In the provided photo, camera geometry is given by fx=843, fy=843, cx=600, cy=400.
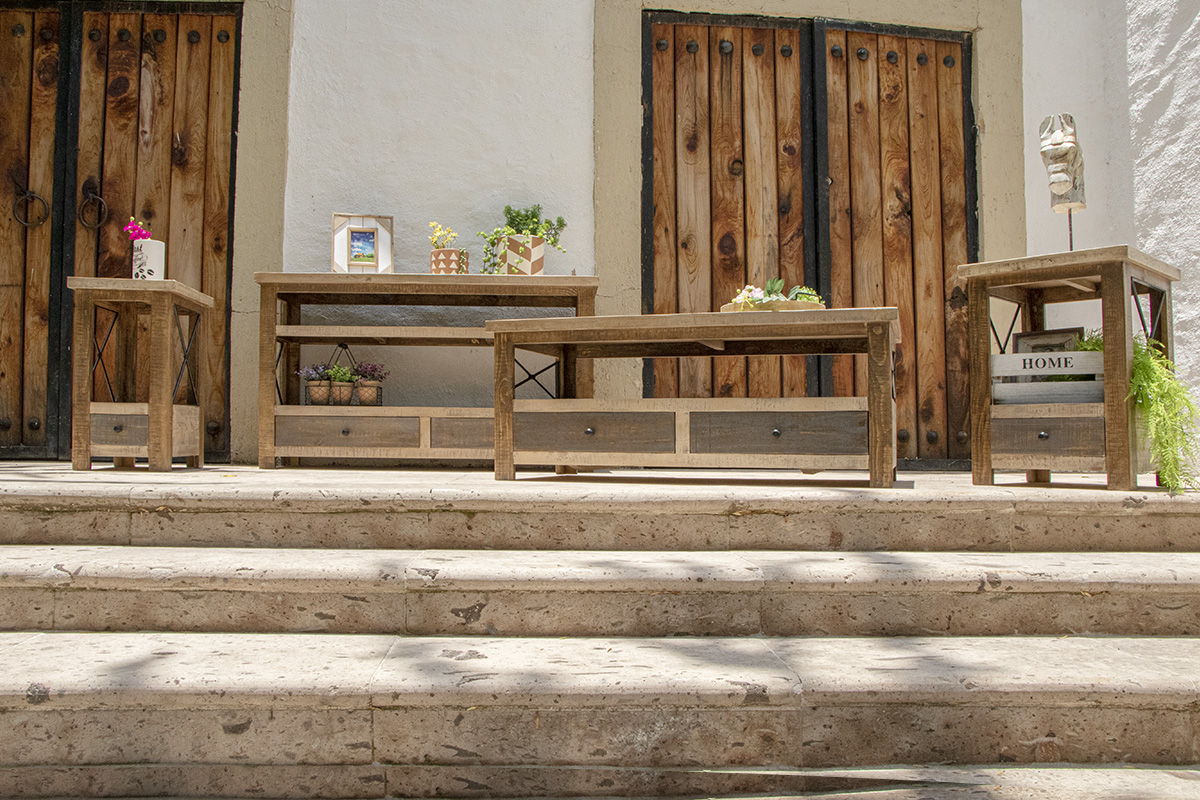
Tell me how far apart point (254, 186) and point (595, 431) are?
100 inches

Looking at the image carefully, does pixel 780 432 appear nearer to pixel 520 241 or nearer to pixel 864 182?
pixel 520 241

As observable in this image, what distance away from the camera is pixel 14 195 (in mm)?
4496

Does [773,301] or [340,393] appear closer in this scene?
[773,301]

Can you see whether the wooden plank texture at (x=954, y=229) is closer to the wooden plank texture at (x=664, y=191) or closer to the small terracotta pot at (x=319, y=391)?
the wooden plank texture at (x=664, y=191)

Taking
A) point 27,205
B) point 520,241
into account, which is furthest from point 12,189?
point 520,241

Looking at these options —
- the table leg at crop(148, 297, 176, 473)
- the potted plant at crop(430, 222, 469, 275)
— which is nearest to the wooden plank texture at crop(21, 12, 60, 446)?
the table leg at crop(148, 297, 176, 473)

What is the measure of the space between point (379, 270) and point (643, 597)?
8.92 ft

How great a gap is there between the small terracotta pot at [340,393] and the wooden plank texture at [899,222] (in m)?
2.90

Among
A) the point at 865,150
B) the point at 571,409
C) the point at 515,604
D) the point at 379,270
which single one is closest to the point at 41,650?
the point at 515,604

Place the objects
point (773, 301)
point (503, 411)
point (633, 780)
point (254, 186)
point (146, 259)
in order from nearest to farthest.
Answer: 1. point (633, 780)
2. point (773, 301)
3. point (503, 411)
4. point (146, 259)
5. point (254, 186)

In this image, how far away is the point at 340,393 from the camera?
13.2 feet

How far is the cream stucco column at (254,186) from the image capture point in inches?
→ 174

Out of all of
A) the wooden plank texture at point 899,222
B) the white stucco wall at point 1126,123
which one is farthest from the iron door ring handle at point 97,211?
the white stucco wall at point 1126,123

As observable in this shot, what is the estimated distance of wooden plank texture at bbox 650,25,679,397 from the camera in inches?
180
